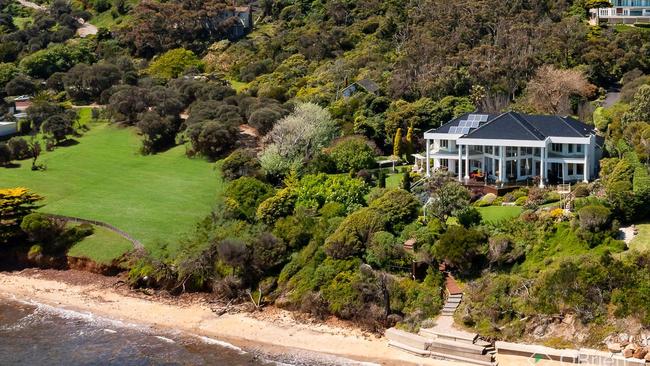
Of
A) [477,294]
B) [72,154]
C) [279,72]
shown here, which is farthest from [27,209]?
[279,72]

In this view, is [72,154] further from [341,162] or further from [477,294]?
[477,294]

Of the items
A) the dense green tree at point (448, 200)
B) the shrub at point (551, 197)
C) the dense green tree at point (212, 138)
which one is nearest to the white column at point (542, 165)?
the shrub at point (551, 197)

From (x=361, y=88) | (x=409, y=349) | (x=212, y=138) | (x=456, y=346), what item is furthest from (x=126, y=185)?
(x=456, y=346)

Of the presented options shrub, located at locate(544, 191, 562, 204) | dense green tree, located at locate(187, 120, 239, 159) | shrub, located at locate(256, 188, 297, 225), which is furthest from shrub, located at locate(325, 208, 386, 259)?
dense green tree, located at locate(187, 120, 239, 159)

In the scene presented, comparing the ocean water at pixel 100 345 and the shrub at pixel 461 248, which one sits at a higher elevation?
the shrub at pixel 461 248

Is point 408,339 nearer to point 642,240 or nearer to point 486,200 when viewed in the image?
point 642,240

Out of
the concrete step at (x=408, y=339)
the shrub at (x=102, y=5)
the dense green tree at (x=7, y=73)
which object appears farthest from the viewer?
the shrub at (x=102, y=5)

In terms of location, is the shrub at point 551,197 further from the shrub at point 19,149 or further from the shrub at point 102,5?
the shrub at point 102,5
